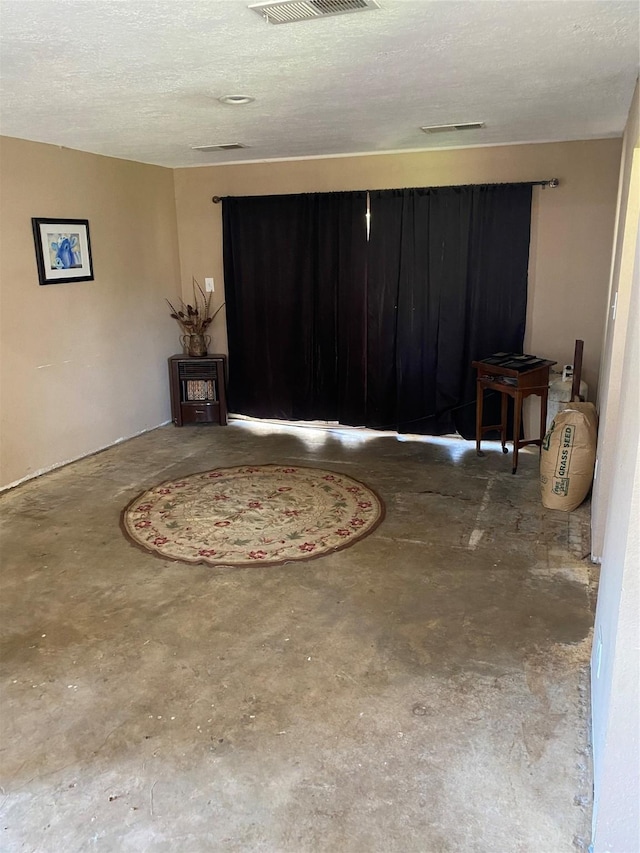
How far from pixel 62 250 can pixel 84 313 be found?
51 cm

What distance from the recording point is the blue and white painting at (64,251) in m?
4.71

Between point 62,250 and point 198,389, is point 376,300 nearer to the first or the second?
point 198,389

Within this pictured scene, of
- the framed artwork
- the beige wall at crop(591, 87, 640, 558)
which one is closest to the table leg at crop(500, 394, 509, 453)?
the beige wall at crop(591, 87, 640, 558)

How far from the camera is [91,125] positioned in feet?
13.0

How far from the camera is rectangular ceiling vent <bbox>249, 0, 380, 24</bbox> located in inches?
80.3

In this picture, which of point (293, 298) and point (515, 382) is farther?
point (293, 298)

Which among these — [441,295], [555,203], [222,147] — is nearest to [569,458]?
[441,295]

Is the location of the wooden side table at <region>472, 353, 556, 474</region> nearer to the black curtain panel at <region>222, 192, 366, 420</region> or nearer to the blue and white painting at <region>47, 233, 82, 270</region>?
the black curtain panel at <region>222, 192, 366, 420</region>

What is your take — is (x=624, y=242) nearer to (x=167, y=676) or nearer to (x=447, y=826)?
(x=447, y=826)

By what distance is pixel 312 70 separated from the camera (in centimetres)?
279

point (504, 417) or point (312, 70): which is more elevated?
point (312, 70)

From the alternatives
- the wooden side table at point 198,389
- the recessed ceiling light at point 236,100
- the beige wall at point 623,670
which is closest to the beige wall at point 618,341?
the beige wall at point 623,670

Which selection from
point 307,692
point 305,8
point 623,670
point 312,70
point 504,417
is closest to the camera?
point 623,670

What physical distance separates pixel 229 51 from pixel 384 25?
2.12ft
